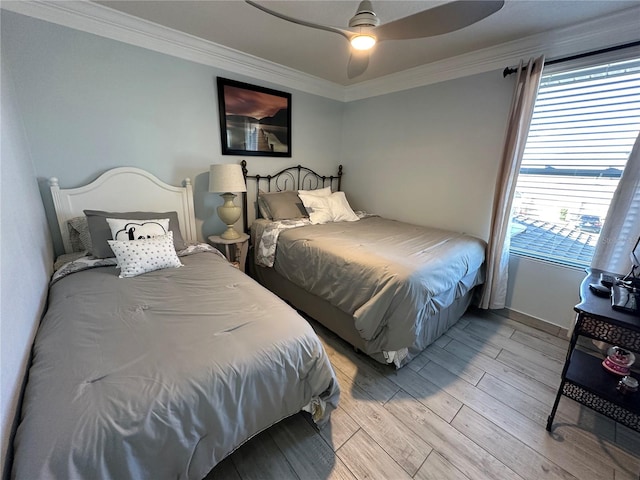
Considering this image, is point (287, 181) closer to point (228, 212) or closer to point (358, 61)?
point (228, 212)

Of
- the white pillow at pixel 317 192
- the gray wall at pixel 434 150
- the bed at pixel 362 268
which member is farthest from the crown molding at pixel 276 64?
the white pillow at pixel 317 192

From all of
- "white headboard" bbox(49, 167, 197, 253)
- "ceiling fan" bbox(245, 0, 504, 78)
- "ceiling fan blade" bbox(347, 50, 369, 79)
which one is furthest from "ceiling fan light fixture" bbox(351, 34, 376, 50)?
"white headboard" bbox(49, 167, 197, 253)

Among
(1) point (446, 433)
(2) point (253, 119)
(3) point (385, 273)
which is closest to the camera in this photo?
(1) point (446, 433)

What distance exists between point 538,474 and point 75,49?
12.5ft

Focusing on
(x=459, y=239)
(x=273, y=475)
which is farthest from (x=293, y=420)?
(x=459, y=239)

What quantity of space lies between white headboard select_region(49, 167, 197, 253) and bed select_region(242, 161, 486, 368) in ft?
2.27

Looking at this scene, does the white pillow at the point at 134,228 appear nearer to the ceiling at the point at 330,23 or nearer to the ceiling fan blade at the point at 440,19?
the ceiling at the point at 330,23

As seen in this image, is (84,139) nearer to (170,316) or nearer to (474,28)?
(170,316)

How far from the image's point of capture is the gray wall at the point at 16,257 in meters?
0.87

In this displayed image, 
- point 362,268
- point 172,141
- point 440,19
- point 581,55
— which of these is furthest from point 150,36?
point 581,55

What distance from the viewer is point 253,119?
288cm

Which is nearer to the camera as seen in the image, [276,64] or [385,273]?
[385,273]

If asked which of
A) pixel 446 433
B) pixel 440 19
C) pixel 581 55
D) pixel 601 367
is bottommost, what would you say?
pixel 446 433

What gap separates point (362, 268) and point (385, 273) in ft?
0.56
